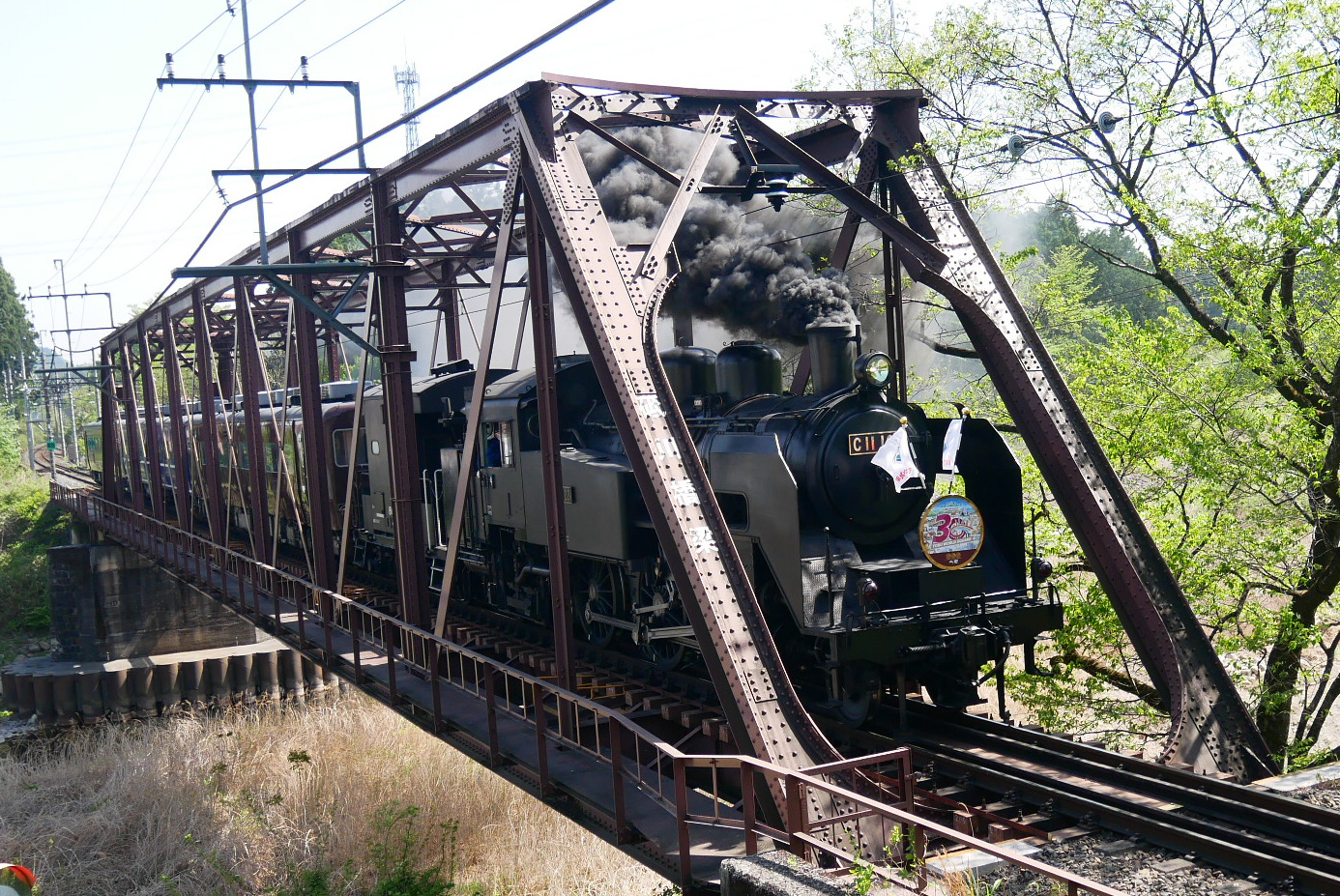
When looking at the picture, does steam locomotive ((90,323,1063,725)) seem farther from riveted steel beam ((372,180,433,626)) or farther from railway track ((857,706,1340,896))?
riveted steel beam ((372,180,433,626))

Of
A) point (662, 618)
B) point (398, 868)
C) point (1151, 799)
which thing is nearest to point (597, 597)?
point (662, 618)

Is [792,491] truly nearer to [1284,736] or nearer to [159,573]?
[1284,736]

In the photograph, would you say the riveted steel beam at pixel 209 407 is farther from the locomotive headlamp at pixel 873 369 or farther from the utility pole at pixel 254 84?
the locomotive headlamp at pixel 873 369

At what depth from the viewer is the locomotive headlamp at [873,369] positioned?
8.50 metres

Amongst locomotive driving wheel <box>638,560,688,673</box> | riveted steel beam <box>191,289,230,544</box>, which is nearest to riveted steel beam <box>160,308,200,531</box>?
riveted steel beam <box>191,289,230,544</box>

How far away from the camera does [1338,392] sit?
36.9 feet

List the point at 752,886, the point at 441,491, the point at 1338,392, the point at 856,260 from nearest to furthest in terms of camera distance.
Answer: the point at 752,886
the point at 1338,392
the point at 441,491
the point at 856,260

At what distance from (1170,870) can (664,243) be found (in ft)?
15.5

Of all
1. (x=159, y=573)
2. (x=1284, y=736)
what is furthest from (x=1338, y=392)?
(x=159, y=573)

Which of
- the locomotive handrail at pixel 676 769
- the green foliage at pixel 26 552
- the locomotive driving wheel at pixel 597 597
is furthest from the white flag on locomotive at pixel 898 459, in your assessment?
the green foliage at pixel 26 552

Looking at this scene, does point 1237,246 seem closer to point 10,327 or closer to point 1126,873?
point 1126,873

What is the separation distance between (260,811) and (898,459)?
12.3 metres

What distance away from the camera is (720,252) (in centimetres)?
1259

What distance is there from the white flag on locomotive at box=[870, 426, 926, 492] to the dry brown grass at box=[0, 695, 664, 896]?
7.11m
